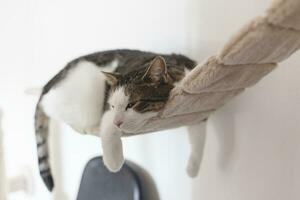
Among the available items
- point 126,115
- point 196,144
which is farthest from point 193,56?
point 126,115

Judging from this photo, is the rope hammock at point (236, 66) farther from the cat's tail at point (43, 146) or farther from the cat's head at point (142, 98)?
the cat's tail at point (43, 146)

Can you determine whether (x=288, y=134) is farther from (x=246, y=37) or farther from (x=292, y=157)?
(x=246, y=37)

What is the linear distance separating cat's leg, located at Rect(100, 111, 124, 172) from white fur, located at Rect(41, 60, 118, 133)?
2.8 inches

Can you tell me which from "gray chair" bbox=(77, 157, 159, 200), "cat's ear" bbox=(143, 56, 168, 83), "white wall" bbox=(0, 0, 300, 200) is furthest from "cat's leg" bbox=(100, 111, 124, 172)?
"gray chair" bbox=(77, 157, 159, 200)

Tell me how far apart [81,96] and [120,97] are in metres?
0.18

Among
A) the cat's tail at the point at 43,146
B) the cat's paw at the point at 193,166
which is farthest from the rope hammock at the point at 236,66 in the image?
the cat's tail at the point at 43,146

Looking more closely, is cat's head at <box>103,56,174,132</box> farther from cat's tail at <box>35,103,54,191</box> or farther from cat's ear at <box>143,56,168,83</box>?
cat's tail at <box>35,103,54,191</box>

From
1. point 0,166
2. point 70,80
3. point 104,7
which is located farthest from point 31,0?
point 70,80

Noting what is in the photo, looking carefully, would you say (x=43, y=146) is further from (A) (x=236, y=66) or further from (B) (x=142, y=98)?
(A) (x=236, y=66)

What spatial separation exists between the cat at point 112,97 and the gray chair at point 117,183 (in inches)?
9.3

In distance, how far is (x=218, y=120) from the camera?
3.45 feet

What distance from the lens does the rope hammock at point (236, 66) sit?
1.73ft

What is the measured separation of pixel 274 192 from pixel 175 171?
1.13 feet

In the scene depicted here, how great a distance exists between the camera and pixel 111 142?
88 centimetres
